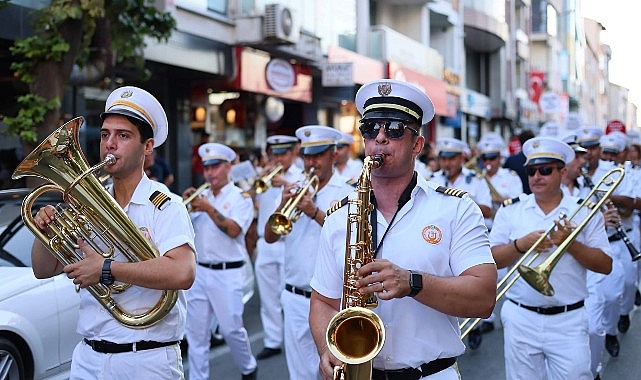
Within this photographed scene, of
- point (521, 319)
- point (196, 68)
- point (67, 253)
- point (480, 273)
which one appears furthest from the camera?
point (196, 68)

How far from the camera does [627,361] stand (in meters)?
7.59

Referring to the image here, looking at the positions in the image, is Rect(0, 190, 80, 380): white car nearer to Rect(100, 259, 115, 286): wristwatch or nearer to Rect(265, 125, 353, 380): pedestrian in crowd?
Rect(265, 125, 353, 380): pedestrian in crowd

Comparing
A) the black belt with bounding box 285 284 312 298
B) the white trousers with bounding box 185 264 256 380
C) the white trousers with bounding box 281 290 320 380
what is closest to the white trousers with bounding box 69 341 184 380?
the white trousers with bounding box 281 290 320 380

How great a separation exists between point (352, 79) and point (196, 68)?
4.98 meters

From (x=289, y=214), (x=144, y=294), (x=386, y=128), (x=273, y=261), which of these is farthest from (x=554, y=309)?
(x=273, y=261)

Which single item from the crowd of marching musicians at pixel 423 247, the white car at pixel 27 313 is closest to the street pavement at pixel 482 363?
the crowd of marching musicians at pixel 423 247

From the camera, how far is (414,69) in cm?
2534

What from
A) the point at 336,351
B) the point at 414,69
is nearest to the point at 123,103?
the point at 336,351

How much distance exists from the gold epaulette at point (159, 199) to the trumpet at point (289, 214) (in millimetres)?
2237

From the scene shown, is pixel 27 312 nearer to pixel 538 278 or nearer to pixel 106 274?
pixel 106 274

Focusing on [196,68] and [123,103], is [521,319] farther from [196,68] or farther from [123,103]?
[196,68]

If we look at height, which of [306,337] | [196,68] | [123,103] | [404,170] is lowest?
[306,337]

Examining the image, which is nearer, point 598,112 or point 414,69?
point 414,69

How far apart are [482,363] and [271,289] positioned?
92.3 inches
